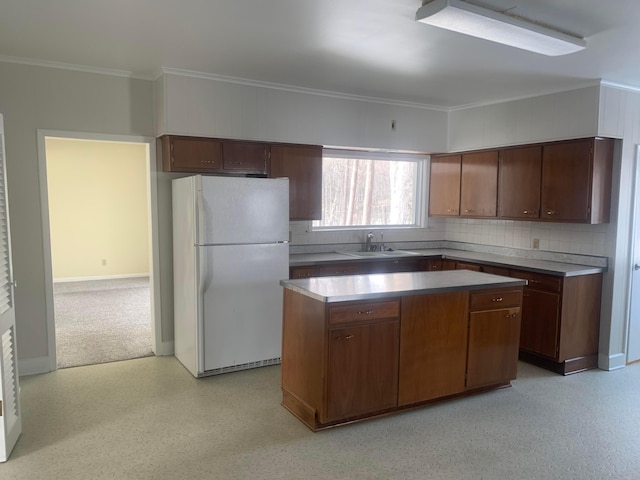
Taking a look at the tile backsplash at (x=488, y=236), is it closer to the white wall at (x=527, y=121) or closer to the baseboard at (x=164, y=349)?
the white wall at (x=527, y=121)

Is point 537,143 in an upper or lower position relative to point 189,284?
upper

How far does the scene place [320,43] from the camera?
321 cm

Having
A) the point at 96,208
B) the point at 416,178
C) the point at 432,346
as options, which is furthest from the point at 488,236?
the point at 96,208

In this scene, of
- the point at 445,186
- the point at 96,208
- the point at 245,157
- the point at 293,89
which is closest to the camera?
the point at 245,157

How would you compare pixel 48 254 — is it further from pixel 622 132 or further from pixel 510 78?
pixel 622 132

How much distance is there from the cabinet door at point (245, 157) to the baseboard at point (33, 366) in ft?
7.30

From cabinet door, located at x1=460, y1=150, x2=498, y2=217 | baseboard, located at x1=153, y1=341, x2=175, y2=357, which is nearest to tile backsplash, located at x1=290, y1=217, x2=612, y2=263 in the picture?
cabinet door, located at x1=460, y1=150, x2=498, y2=217

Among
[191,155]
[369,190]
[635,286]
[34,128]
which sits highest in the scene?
[34,128]

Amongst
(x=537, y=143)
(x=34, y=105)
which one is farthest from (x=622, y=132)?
(x=34, y=105)

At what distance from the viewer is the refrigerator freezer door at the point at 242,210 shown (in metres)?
3.78

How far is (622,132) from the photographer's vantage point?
13.6ft

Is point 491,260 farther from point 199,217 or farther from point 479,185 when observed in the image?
point 199,217

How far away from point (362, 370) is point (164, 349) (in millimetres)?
2234

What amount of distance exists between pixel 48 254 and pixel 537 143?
4.44m
